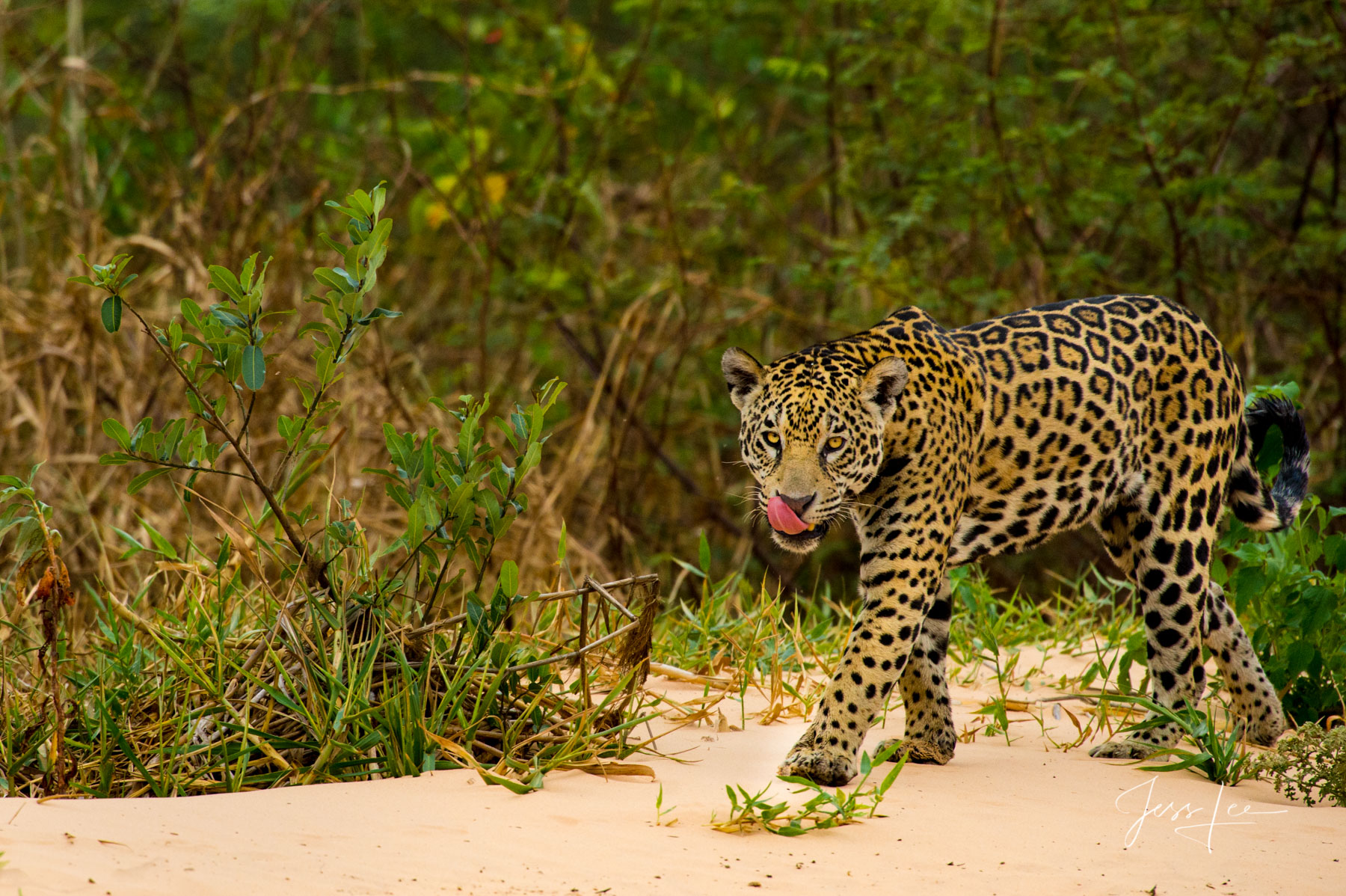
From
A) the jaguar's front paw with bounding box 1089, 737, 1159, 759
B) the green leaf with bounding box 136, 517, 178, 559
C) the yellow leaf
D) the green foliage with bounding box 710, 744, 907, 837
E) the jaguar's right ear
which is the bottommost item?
the jaguar's front paw with bounding box 1089, 737, 1159, 759

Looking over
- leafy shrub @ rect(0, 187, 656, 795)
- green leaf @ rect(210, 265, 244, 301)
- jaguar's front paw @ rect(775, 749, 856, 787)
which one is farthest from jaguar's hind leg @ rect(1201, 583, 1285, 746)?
green leaf @ rect(210, 265, 244, 301)

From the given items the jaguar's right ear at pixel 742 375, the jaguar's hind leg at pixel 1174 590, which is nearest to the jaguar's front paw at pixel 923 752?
the jaguar's hind leg at pixel 1174 590

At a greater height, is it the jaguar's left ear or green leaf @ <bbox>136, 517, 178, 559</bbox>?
the jaguar's left ear

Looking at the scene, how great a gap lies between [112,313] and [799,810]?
7.80 feet

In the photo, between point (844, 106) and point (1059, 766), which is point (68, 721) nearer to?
point (1059, 766)

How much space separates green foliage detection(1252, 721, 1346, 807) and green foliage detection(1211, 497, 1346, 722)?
2.34 ft

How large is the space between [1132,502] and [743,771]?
1920mm

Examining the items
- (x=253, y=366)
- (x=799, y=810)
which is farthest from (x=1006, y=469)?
(x=253, y=366)

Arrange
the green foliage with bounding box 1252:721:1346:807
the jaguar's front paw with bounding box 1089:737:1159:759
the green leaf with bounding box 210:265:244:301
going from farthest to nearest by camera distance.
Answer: the jaguar's front paw with bounding box 1089:737:1159:759 < the green foliage with bounding box 1252:721:1346:807 < the green leaf with bounding box 210:265:244:301

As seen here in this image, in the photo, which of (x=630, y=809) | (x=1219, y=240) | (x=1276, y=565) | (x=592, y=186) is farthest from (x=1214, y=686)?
(x=592, y=186)

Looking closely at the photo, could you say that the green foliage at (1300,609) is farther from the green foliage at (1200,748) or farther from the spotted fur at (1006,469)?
the green foliage at (1200,748)

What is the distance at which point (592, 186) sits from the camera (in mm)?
10156

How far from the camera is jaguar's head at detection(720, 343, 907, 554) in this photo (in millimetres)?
4129

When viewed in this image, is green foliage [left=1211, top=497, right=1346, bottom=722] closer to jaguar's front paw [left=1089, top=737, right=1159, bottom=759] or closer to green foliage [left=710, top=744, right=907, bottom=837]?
jaguar's front paw [left=1089, top=737, right=1159, bottom=759]
